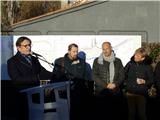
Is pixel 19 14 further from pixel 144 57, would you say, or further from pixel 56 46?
pixel 144 57

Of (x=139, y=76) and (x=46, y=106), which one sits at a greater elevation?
(x=139, y=76)

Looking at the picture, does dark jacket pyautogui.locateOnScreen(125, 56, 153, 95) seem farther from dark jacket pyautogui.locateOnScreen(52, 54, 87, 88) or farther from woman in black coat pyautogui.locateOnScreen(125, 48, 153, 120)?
dark jacket pyautogui.locateOnScreen(52, 54, 87, 88)

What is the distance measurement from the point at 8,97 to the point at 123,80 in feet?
8.12

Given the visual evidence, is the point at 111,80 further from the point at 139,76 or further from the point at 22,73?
the point at 22,73

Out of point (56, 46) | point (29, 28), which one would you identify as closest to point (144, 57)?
point (56, 46)

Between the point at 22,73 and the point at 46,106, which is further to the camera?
the point at 22,73

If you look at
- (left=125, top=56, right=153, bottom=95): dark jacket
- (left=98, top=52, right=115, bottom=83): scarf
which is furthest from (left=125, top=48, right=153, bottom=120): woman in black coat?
(left=98, top=52, right=115, bottom=83): scarf

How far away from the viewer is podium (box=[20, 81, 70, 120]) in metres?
7.21

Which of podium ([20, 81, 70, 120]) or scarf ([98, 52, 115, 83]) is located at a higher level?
scarf ([98, 52, 115, 83])

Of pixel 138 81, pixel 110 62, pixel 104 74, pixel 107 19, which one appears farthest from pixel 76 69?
pixel 107 19

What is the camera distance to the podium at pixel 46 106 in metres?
7.21

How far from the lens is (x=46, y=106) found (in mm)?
7266

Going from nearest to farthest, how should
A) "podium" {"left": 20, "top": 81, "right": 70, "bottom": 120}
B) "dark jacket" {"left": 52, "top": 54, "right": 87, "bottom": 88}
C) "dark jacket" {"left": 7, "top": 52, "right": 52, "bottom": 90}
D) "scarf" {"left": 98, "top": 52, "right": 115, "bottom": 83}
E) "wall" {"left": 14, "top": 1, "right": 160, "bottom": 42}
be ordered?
"podium" {"left": 20, "top": 81, "right": 70, "bottom": 120}
"dark jacket" {"left": 7, "top": 52, "right": 52, "bottom": 90}
"dark jacket" {"left": 52, "top": 54, "right": 87, "bottom": 88}
"scarf" {"left": 98, "top": 52, "right": 115, "bottom": 83}
"wall" {"left": 14, "top": 1, "right": 160, "bottom": 42}

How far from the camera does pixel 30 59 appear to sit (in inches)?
297
